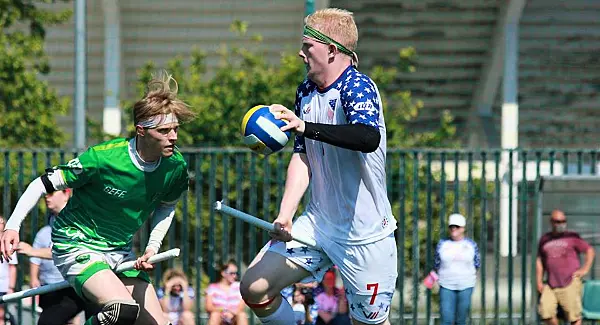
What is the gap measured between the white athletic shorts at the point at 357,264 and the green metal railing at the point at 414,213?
424cm

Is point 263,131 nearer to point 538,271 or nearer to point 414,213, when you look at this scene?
point 414,213

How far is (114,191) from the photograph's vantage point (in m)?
6.81

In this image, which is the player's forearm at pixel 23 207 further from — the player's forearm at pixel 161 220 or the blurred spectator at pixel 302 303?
the blurred spectator at pixel 302 303

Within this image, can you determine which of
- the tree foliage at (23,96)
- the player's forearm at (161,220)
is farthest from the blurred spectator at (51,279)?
the tree foliage at (23,96)

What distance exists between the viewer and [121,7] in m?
18.6

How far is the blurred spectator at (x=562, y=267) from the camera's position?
36.1ft

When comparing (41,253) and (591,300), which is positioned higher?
(41,253)

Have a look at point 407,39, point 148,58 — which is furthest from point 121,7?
point 407,39

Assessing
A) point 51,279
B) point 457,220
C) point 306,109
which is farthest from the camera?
point 457,220

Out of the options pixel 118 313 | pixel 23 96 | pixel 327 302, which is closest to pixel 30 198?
pixel 118 313

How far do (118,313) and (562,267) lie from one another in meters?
5.68

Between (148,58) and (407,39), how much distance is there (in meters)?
3.98

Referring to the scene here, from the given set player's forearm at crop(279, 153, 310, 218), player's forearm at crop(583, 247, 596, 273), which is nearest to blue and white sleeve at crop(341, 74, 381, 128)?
player's forearm at crop(279, 153, 310, 218)

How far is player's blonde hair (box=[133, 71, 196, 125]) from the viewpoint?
674cm
